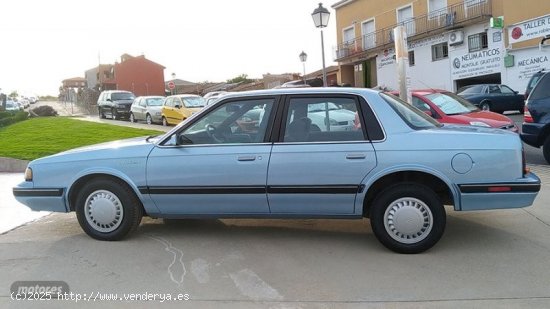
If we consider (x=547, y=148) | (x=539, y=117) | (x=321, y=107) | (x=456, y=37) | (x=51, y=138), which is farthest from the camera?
(x=456, y=37)

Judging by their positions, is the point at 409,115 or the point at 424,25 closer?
the point at 409,115

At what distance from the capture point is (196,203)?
5285 mm

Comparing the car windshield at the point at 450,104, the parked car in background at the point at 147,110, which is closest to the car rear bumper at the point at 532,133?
the car windshield at the point at 450,104

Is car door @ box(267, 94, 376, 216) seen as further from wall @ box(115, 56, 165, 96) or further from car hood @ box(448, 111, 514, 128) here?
wall @ box(115, 56, 165, 96)

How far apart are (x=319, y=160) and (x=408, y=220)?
971 mm

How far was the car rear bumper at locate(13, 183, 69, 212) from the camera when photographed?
5543mm

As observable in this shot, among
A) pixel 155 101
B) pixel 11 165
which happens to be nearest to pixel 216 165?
pixel 11 165

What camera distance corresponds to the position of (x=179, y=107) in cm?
2158

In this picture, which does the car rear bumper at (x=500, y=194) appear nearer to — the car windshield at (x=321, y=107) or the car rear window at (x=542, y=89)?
the car windshield at (x=321, y=107)

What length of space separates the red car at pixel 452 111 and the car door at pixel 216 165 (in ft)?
17.1

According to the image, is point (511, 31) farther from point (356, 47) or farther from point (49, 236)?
point (49, 236)

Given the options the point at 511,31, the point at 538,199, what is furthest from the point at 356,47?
the point at 538,199

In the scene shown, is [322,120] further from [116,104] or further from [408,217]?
[116,104]

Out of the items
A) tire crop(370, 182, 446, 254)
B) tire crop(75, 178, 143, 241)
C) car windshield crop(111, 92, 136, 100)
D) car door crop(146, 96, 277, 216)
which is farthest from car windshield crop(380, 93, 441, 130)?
car windshield crop(111, 92, 136, 100)
